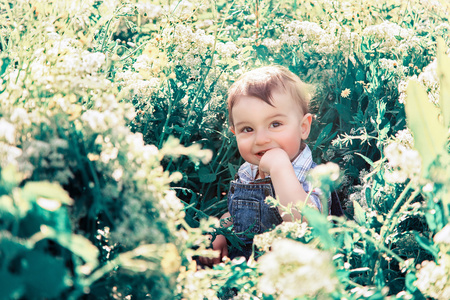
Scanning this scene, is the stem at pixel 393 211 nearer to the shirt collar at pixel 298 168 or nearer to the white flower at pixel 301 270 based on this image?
the white flower at pixel 301 270

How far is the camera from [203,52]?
2.42 m

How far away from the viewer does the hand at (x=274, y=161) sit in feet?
6.78

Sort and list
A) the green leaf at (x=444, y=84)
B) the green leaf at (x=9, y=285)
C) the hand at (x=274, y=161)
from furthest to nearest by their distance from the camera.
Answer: the hand at (x=274, y=161)
the green leaf at (x=444, y=84)
the green leaf at (x=9, y=285)

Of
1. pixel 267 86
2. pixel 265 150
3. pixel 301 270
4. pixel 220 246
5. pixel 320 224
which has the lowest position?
pixel 301 270

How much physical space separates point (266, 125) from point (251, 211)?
421 mm

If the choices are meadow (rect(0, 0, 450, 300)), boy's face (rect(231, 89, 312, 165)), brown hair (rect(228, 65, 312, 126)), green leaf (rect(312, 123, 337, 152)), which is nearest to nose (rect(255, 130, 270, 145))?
boy's face (rect(231, 89, 312, 165))

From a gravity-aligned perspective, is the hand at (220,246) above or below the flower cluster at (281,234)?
above

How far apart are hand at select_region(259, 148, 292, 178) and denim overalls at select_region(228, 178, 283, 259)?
0.10 m

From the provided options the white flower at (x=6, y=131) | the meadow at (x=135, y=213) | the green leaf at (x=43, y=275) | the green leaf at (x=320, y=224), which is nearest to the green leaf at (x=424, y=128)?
the meadow at (x=135, y=213)

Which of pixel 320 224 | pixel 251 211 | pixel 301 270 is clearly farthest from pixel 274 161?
pixel 301 270

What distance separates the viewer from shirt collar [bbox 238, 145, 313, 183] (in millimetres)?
2199

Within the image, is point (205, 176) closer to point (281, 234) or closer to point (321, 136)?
point (321, 136)

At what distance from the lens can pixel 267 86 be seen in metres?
2.25

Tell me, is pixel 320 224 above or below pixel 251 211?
below
